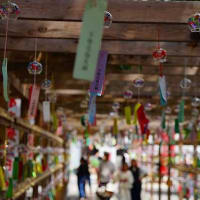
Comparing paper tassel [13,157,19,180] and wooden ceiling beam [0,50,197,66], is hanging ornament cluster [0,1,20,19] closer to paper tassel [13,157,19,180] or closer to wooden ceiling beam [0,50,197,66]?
wooden ceiling beam [0,50,197,66]

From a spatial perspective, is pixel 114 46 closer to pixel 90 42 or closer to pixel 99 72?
pixel 99 72

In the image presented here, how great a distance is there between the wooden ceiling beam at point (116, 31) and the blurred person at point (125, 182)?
587 cm

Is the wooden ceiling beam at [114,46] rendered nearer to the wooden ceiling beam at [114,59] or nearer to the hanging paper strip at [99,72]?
the wooden ceiling beam at [114,59]

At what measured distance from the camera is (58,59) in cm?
564

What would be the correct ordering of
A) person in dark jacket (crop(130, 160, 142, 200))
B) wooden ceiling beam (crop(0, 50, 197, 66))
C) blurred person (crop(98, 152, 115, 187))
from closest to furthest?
wooden ceiling beam (crop(0, 50, 197, 66))
person in dark jacket (crop(130, 160, 142, 200))
blurred person (crop(98, 152, 115, 187))

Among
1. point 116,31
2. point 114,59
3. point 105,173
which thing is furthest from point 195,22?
point 105,173

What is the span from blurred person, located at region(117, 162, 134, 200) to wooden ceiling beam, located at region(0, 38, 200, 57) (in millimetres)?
5434

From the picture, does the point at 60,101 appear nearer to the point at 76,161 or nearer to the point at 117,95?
the point at 117,95

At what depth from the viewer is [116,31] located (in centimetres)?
418

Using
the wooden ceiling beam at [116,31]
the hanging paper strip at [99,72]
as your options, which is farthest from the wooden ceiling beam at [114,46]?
the hanging paper strip at [99,72]

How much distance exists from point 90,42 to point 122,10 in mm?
1893

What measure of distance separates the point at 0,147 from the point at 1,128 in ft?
1.07

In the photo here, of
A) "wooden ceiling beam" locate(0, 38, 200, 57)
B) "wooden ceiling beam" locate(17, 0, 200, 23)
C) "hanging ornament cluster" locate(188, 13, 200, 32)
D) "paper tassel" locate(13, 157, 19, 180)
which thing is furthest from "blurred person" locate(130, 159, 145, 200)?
"hanging ornament cluster" locate(188, 13, 200, 32)

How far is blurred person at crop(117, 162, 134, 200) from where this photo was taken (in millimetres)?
9727
